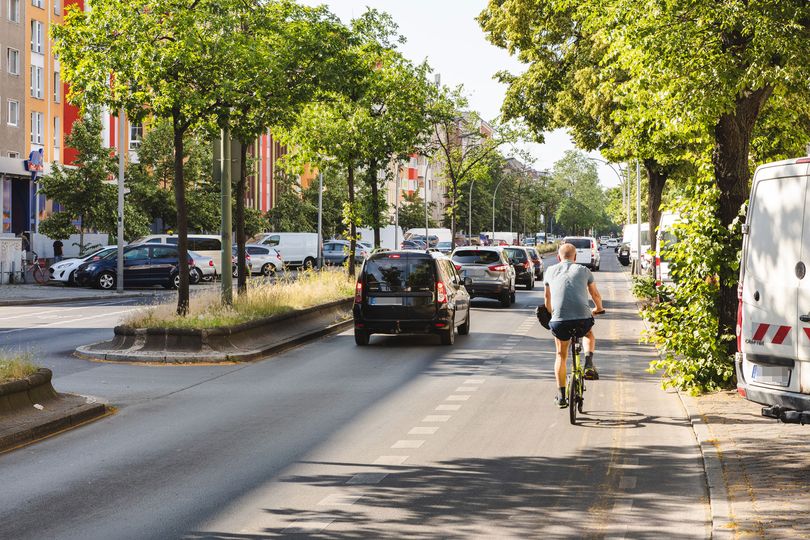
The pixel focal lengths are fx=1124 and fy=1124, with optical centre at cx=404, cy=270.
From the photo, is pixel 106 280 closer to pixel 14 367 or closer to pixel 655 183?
pixel 655 183

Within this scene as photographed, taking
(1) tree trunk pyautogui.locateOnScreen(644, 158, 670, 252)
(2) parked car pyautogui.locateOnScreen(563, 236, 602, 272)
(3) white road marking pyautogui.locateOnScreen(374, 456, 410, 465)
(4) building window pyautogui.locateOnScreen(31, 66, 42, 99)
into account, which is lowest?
(3) white road marking pyautogui.locateOnScreen(374, 456, 410, 465)

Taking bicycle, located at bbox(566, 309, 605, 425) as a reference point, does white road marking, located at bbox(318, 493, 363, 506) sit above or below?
below

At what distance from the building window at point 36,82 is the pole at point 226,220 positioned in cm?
4440

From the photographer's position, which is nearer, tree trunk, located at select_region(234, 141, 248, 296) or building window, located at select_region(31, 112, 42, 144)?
tree trunk, located at select_region(234, 141, 248, 296)

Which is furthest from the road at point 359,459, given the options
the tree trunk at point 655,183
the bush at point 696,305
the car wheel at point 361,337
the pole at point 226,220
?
the tree trunk at point 655,183

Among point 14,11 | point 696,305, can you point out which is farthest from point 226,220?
point 14,11

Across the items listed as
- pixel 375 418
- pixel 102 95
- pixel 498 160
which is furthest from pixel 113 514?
pixel 498 160

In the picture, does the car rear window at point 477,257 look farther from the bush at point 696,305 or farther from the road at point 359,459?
the bush at point 696,305

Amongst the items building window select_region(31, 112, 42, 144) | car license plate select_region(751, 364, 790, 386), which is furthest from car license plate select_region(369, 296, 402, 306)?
building window select_region(31, 112, 42, 144)

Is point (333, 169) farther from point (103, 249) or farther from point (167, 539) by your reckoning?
point (167, 539)

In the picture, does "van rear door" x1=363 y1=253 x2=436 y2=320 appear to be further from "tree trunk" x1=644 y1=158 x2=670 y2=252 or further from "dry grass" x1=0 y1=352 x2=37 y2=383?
"tree trunk" x1=644 y1=158 x2=670 y2=252

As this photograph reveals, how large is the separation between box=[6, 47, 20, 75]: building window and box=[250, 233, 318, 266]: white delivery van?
15339mm

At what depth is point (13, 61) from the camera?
5859cm

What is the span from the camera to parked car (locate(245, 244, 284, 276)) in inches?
2051
